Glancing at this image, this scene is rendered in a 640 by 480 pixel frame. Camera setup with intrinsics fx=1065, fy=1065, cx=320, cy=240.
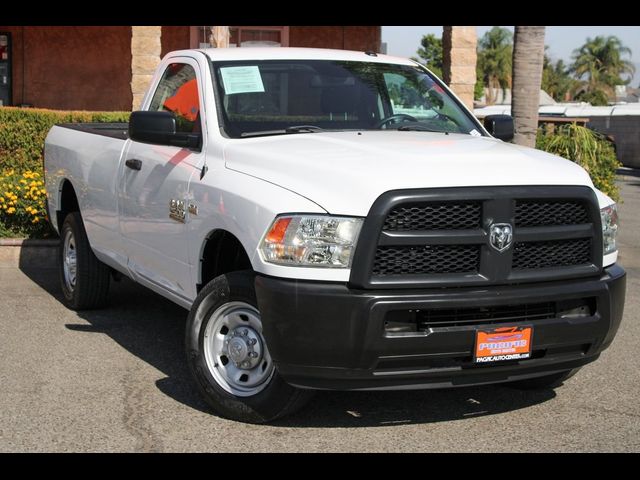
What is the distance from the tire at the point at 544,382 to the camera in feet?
20.2

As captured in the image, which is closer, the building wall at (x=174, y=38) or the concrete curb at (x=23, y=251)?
the concrete curb at (x=23, y=251)

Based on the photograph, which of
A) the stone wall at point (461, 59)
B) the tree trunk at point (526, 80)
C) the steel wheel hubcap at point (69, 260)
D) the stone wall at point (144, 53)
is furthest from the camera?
the stone wall at point (461, 59)

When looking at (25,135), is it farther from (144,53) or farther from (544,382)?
(544,382)

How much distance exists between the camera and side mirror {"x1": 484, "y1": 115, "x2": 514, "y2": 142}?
274 inches

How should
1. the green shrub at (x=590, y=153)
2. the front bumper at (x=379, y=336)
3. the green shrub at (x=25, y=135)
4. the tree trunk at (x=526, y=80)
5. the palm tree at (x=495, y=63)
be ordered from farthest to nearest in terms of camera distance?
1. the palm tree at (x=495, y=63)
2. the green shrub at (x=25, y=135)
3. the tree trunk at (x=526, y=80)
4. the green shrub at (x=590, y=153)
5. the front bumper at (x=379, y=336)

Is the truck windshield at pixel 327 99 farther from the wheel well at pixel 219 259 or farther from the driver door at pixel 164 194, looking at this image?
the wheel well at pixel 219 259

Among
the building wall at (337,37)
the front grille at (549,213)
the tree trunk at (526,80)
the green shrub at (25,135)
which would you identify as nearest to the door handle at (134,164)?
the front grille at (549,213)

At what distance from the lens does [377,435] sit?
17.6 ft

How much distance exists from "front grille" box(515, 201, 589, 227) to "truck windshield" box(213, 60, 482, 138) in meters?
1.43

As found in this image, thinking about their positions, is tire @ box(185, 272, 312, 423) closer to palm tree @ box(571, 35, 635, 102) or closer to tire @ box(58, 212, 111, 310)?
tire @ box(58, 212, 111, 310)

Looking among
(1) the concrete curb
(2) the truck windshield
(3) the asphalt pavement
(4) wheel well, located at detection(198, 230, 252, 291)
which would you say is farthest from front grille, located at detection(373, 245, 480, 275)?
(1) the concrete curb

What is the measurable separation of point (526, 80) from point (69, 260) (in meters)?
6.59

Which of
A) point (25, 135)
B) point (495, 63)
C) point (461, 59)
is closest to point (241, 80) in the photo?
point (25, 135)

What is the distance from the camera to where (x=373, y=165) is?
5160 mm
